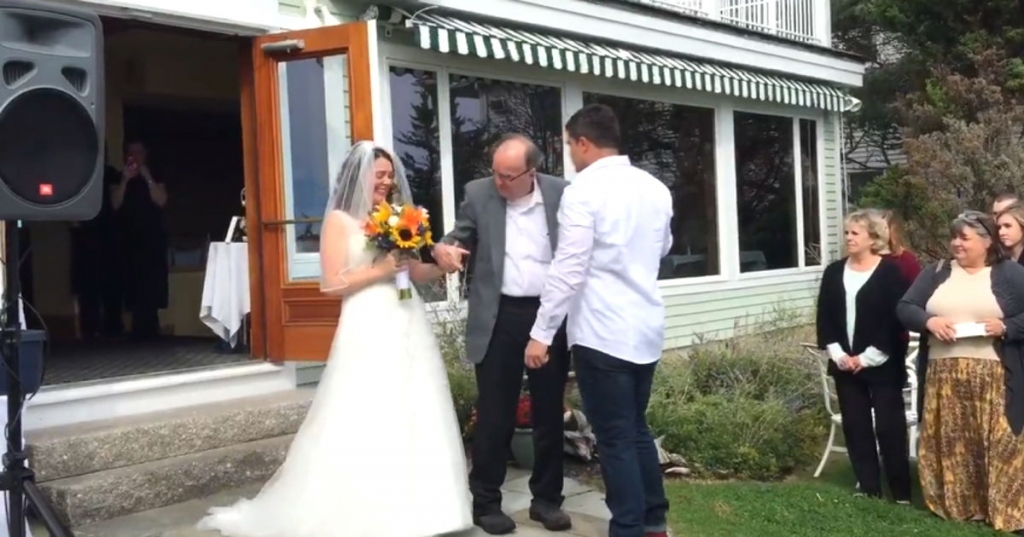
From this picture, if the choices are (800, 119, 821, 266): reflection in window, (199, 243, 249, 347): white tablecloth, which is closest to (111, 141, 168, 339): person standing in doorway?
(199, 243, 249, 347): white tablecloth

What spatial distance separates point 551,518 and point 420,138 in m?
3.58

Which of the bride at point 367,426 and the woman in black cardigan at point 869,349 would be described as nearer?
the bride at point 367,426

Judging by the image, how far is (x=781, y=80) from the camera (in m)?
11.1

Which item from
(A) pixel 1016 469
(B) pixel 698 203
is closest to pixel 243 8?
(A) pixel 1016 469

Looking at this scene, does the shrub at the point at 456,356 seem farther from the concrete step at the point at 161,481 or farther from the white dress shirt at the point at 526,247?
the white dress shirt at the point at 526,247

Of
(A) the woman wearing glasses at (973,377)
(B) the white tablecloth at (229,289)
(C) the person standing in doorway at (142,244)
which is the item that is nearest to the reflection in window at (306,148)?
(B) the white tablecloth at (229,289)

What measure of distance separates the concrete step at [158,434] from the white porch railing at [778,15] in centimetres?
672

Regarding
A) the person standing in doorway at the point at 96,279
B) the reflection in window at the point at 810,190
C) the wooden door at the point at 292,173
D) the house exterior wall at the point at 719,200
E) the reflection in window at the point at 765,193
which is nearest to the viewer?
the wooden door at the point at 292,173

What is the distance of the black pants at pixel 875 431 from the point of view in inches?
219

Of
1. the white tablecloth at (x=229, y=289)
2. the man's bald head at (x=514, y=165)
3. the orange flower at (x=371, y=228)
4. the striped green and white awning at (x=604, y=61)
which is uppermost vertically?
the striped green and white awning at (x=604, y=61)

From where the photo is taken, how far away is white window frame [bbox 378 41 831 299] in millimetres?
7648

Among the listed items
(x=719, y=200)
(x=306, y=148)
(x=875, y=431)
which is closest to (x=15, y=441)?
(x=306, y=148)

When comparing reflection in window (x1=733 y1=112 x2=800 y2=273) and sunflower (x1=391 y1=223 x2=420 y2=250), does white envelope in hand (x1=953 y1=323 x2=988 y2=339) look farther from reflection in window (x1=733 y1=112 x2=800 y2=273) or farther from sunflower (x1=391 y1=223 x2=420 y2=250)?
reflection in window (x1=733 y1=112 x2=800 y2=273)

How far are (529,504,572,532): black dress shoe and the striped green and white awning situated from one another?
330 centimetres
